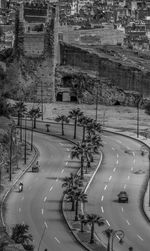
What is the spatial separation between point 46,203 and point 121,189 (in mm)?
8261

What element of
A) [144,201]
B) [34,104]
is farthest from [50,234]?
[34,104]

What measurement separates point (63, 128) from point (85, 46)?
116 ft

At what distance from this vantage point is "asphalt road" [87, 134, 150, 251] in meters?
66.3

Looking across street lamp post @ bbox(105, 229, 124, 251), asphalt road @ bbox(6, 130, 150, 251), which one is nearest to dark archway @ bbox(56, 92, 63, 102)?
asphalt road @ bbox(6, 130, 150, 251)

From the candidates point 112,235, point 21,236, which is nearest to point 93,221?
point 112,235

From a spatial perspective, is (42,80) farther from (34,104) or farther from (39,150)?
(39,150)

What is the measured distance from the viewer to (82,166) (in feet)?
271

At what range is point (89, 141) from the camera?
293 ft

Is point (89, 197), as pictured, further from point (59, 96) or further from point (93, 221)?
point (59, 96)

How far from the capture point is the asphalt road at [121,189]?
218 feet

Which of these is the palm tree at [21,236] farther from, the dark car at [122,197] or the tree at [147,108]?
the tree at [147,108]

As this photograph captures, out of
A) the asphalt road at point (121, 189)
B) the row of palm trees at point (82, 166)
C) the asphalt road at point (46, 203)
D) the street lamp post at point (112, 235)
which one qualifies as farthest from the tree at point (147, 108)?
the street lamp post at point (112, 235)

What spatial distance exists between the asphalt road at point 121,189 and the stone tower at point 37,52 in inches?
867

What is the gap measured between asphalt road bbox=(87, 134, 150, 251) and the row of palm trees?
52.9 inches
